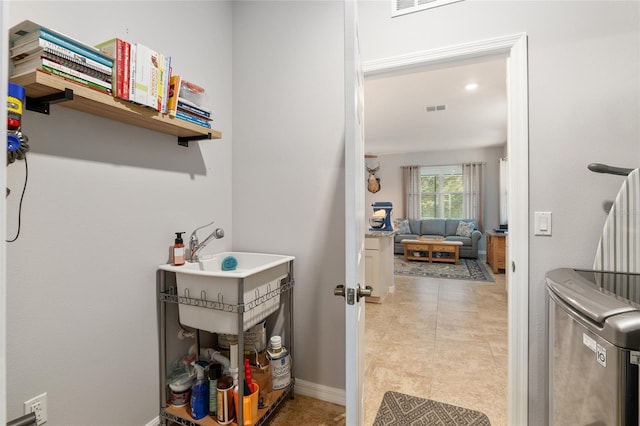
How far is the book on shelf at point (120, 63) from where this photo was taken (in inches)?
44.2

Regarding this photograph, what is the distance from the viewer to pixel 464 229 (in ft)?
21.8

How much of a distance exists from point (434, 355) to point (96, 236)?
242 centimetres

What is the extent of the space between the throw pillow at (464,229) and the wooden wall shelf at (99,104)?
637cm

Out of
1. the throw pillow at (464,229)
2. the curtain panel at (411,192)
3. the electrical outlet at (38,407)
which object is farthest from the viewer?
the curtain panel at (411,192)

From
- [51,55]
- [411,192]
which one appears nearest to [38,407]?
[51,55]

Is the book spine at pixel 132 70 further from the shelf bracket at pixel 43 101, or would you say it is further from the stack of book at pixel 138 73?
the shelf bracket at pixel 43 101

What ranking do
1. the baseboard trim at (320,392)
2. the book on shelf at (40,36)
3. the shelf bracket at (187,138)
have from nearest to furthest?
the book on shelf at (40,36), the shelf bracket at (187,138), the baseboard trim at (320,392)

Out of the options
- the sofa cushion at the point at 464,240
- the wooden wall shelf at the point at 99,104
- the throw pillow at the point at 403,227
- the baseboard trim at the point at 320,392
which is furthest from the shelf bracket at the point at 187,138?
the throw pillow at the point at 403,227

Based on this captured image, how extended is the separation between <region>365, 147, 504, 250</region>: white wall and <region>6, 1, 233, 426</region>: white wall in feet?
21.6

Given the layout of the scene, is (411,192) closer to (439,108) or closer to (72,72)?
(439,108)

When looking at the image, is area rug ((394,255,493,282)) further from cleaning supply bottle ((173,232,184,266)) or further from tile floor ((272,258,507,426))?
cleaning supply bottle ((173,232,184,266))

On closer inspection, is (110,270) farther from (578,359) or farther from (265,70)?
(578,359)

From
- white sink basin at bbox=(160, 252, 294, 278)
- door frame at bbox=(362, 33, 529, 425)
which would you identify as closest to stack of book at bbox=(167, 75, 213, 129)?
white sink basin at bbox=(160, 252, 294, 278)

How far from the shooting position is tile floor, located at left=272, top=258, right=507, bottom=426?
1.73 metres
